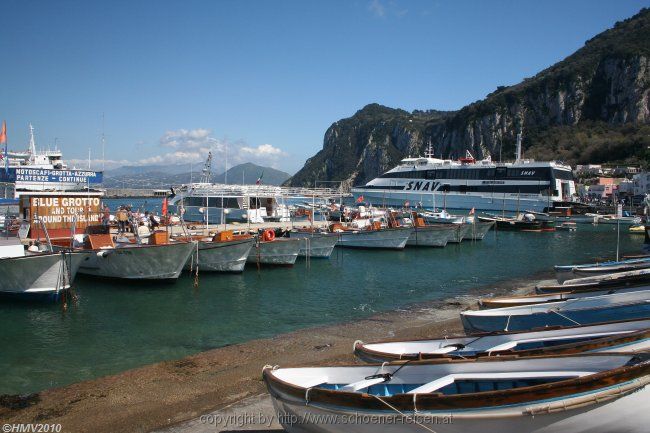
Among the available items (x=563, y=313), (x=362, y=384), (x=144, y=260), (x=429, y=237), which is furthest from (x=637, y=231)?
(x=362, y=384)

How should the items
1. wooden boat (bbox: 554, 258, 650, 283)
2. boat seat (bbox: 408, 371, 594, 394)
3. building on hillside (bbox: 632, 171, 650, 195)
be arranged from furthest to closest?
1. building on hillside (bbox: 632, 171, 650, 195)
2. wooden boat (bbox: 554, 258, 650, 283)
3. boat seat (bbox: 408, 371, 594, 394)

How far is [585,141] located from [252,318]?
124464mm

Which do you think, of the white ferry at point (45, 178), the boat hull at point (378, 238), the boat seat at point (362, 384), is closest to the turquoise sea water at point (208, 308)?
the boat hull at point (378, 238)

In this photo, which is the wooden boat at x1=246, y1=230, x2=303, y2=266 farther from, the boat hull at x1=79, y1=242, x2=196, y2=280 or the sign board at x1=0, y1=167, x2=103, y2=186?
the sign board at x1=0, y1=167, x2=103, y2=186

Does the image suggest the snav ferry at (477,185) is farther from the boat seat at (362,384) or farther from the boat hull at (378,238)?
the boat seat at (362,384)

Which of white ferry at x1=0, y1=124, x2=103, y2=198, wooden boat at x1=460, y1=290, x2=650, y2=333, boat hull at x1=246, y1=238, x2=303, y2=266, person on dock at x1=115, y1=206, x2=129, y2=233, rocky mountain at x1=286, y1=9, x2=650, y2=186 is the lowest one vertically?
boat hull at x1=246, y1=238, x2=303, y2=266

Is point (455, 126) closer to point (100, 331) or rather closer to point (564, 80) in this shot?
point (564, 80)

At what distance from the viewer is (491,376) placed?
6324 millimetres

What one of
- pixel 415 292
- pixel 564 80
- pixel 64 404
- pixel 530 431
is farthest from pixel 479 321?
pixel 564 80

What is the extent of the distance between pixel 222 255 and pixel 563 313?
17834 millimetres

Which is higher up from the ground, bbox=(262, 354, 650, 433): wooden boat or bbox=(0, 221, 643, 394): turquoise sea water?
bbox=(262, 354, 650, 433): wooden boat

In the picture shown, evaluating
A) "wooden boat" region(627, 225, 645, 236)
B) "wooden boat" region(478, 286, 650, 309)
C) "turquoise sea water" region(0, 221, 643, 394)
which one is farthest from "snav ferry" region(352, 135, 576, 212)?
"wooden boat" region(478, 286, 650, 309)

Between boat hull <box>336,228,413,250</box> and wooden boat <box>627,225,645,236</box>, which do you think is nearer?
boat hull <box>336,228,413,250</box>

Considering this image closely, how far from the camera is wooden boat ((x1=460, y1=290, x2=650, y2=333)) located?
10.7 m
